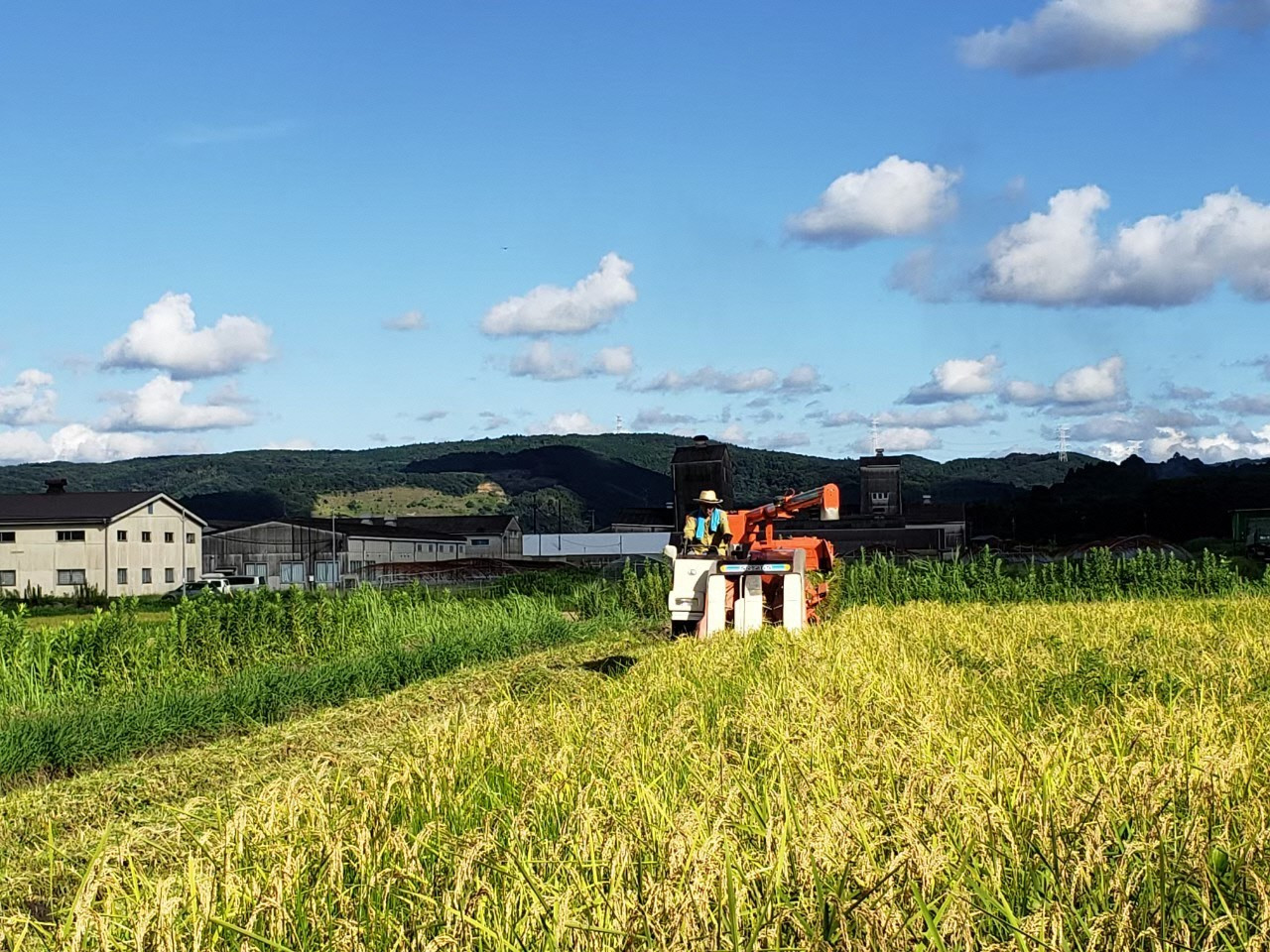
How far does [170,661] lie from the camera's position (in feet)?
48.7

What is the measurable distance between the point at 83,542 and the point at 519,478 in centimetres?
12745

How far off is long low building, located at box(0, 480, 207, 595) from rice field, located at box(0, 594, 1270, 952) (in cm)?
5212

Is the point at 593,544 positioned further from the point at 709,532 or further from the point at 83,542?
the point at 709,532

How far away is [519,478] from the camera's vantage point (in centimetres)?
18325

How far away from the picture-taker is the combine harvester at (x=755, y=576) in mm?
13711

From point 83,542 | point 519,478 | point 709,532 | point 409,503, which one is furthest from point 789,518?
point 519,478

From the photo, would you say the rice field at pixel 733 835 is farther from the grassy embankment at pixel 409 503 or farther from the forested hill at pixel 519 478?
the grassy embankment at pixel 409 503

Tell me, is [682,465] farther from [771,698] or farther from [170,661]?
[771,698]

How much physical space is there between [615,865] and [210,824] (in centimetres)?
253

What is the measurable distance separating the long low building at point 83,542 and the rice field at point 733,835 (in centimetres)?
5212

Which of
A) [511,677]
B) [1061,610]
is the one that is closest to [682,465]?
[1061,610]

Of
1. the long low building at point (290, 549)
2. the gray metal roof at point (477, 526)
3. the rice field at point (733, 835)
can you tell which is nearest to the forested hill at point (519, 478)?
the gray metal roof at point (477, 526)

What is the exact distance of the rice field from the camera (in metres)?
3.38

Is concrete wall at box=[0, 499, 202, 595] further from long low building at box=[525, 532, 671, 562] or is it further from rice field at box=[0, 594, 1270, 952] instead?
rice field at box=[0, 594, 1270, 952]
